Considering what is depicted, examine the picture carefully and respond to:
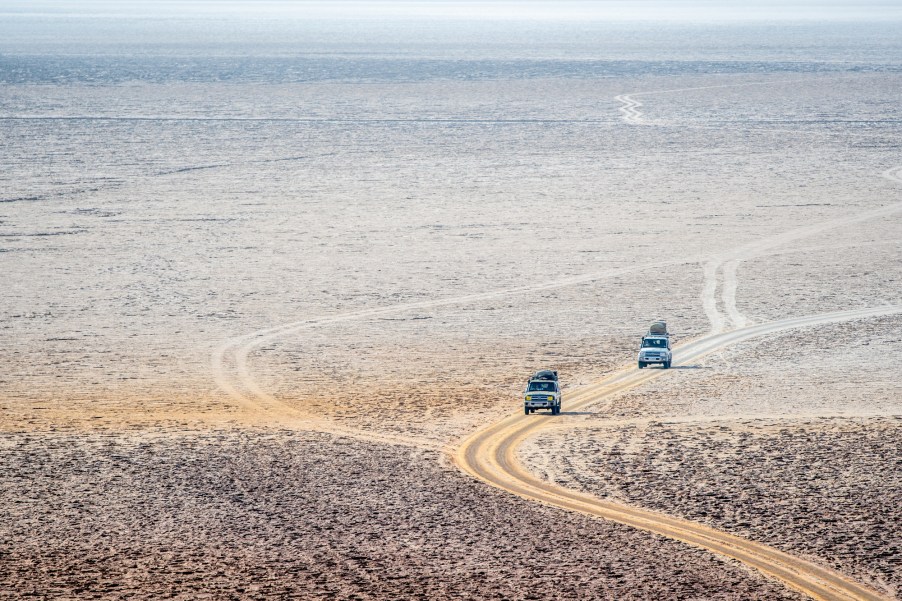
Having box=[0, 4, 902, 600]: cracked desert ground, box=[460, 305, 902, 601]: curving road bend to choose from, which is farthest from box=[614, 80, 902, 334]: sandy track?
box=[460, 305, 902, 601]: curving road bend

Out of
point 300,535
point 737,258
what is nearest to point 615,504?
point 300,535

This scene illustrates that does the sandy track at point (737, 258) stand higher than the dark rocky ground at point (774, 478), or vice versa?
the dark rocky ground at point (774, 478)

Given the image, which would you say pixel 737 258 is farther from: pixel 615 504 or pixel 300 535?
pixel 300 535

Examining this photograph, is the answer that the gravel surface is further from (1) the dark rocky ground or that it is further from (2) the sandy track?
(2) the sandy track

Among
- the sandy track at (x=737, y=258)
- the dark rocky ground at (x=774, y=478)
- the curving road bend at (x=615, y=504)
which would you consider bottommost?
the sandy track at (x=737, y=258)

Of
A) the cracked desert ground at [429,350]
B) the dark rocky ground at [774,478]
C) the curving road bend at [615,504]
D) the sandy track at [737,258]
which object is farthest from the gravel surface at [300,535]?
the sandy track at [737,258]

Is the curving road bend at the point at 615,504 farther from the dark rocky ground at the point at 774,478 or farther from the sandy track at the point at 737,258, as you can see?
the sandy track at the point at 737,258

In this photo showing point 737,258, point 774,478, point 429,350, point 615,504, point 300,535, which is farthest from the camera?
point 737,258

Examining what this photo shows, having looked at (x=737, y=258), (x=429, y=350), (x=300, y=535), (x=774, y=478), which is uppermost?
(x=774, y=478)
